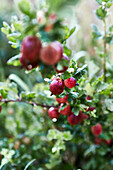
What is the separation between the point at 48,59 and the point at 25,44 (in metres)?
0.03

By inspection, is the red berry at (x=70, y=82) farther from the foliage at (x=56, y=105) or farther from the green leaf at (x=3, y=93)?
the green leaf at (x=3, y=93)

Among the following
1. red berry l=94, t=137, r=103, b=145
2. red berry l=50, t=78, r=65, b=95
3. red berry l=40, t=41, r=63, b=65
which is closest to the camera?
red berry l=40, t=41, r=63, b=65

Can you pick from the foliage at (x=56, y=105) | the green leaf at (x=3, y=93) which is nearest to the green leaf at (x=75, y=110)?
the foliage at (x=56, y=105)

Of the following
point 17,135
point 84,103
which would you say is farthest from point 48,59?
point 17,135

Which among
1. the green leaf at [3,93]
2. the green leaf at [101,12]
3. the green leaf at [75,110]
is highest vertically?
the green leaf at [101,12]

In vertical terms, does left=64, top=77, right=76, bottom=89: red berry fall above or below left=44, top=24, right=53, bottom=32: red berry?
above

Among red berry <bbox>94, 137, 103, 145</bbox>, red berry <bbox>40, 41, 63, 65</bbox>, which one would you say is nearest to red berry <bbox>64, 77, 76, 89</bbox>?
red berry <bbox>40, 41, 63, 65</bbox>

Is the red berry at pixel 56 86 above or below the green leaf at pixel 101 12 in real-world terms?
below

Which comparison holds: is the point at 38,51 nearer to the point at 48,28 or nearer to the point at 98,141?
the point at 48,28

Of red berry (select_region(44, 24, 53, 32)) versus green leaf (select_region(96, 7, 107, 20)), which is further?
green leaf (select_region(96, 7, 107, 20))

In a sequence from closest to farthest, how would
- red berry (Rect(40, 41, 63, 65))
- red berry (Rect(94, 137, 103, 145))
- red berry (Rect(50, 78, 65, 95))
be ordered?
red berry (Rect(40, 41, 63, 65)) < red berry (Rect(50, 78, 65, 95)) < red berry (Rect(94, 137, 103, 145))

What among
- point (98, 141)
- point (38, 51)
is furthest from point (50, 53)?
point (98, 141)

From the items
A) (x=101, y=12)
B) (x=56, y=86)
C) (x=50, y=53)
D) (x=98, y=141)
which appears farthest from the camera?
(x=98, y=141)

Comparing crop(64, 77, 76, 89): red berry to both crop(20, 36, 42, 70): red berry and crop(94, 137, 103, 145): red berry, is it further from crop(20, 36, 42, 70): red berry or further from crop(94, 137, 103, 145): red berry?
crop(94, 137, 103, 145): red berry
